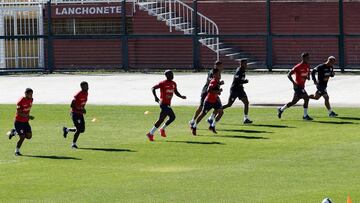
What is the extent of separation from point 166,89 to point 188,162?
460cm

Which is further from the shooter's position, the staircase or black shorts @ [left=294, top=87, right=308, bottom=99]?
the staircase

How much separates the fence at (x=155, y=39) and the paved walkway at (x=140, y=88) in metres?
2.70

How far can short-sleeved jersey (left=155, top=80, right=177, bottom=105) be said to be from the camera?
31047mm

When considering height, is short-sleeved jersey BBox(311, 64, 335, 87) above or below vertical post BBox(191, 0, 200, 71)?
below

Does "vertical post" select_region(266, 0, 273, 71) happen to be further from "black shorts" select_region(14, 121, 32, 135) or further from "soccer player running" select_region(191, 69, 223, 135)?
"black shorts" select_region(14, 121, 32, 135)

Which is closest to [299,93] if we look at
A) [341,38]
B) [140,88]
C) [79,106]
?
[79,106]

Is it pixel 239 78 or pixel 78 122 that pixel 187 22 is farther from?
pixel 78 122

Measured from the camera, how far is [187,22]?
57.5m

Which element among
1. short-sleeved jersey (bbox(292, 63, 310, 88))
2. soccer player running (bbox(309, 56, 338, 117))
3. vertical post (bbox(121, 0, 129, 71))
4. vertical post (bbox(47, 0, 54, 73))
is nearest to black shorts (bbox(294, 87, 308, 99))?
short-sleeved jersey (bbox(292, 63, 310, 88))

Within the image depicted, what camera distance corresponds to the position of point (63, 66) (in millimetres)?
58406

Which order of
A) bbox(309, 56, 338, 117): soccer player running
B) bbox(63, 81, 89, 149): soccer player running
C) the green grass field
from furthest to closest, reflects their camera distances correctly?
1. bbox(309, 56, 338, 117): soccer player running
2. bbox(63, 81, 89, 149): soccer player running
3. the green grass field

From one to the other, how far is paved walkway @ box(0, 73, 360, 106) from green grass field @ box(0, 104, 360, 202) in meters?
5.05

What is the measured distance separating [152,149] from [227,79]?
21.4 m

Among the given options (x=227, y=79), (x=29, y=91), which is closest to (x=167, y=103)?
(x=29, y=91)
